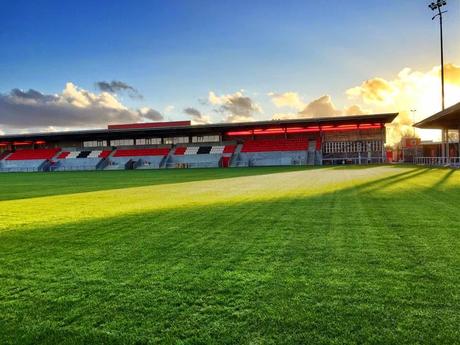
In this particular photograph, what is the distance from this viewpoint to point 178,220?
7902mm

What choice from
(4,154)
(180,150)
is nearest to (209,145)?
(180,150)

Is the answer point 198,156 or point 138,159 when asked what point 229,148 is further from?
point 138,159

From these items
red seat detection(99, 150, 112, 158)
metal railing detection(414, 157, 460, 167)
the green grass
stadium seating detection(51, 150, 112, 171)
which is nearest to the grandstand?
stadium seating detection(51, 150, 112, 171)

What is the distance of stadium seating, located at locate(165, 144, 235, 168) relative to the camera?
53.4 metres

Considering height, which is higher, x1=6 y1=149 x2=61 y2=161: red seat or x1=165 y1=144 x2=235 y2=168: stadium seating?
x1=6 y1=149 x2=61 y2=161: red seat

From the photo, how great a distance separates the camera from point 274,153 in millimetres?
52688

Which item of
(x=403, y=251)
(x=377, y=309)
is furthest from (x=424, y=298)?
(x=403, y=251)

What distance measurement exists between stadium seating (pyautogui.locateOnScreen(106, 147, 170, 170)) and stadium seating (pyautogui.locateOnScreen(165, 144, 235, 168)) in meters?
1.81

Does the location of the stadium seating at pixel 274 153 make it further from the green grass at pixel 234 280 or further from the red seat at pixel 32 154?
the green grass at pixel 234 280

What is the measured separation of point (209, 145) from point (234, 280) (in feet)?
182

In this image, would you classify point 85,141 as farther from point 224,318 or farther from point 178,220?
point 224,318

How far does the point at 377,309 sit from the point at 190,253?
2.79 m

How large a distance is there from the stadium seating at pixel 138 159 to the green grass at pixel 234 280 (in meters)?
48.7

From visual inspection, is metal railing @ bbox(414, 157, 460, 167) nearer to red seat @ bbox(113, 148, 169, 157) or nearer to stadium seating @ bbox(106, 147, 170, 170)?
stadium seating @ bbox(106, 147, 170, 170)
